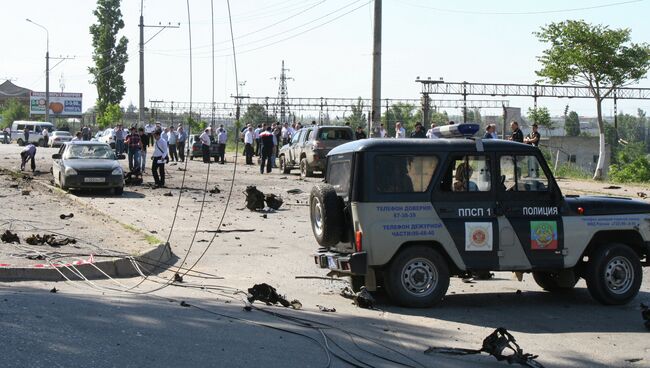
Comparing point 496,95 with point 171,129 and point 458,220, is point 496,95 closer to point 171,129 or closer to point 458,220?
point 171,129

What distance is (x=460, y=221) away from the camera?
388 inches

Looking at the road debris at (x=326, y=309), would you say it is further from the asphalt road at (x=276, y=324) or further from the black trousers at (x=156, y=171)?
the black trousers at (x=156, y=171)

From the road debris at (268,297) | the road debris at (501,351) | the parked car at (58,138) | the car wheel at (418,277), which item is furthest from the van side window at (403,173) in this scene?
the parked car at (58,138)

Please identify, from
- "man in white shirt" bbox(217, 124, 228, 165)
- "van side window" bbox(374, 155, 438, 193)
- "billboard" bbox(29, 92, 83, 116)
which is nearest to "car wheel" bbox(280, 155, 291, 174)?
"man in white shirt" bbox(217, 124, 228, 165)

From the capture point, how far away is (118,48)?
268 ft

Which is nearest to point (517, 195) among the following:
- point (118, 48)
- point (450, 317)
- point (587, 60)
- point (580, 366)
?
point (450, 317)

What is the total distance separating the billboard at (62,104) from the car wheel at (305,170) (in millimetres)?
94417

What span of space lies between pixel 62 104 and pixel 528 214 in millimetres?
117081

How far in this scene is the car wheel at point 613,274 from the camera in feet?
33.2

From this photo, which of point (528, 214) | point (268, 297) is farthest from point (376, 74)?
point (268, 297)

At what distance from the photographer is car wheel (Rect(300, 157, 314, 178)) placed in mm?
31734

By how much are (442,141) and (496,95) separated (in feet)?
199

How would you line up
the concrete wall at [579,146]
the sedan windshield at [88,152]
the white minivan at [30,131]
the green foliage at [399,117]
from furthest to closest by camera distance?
the white minivan at [30,131]
the concrete wall at [579,146]
the green foliage at [399,117]
the sedan windshield at [88,152]

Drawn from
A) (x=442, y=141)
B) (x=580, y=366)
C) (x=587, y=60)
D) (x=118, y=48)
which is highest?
(x=118, y=48)
